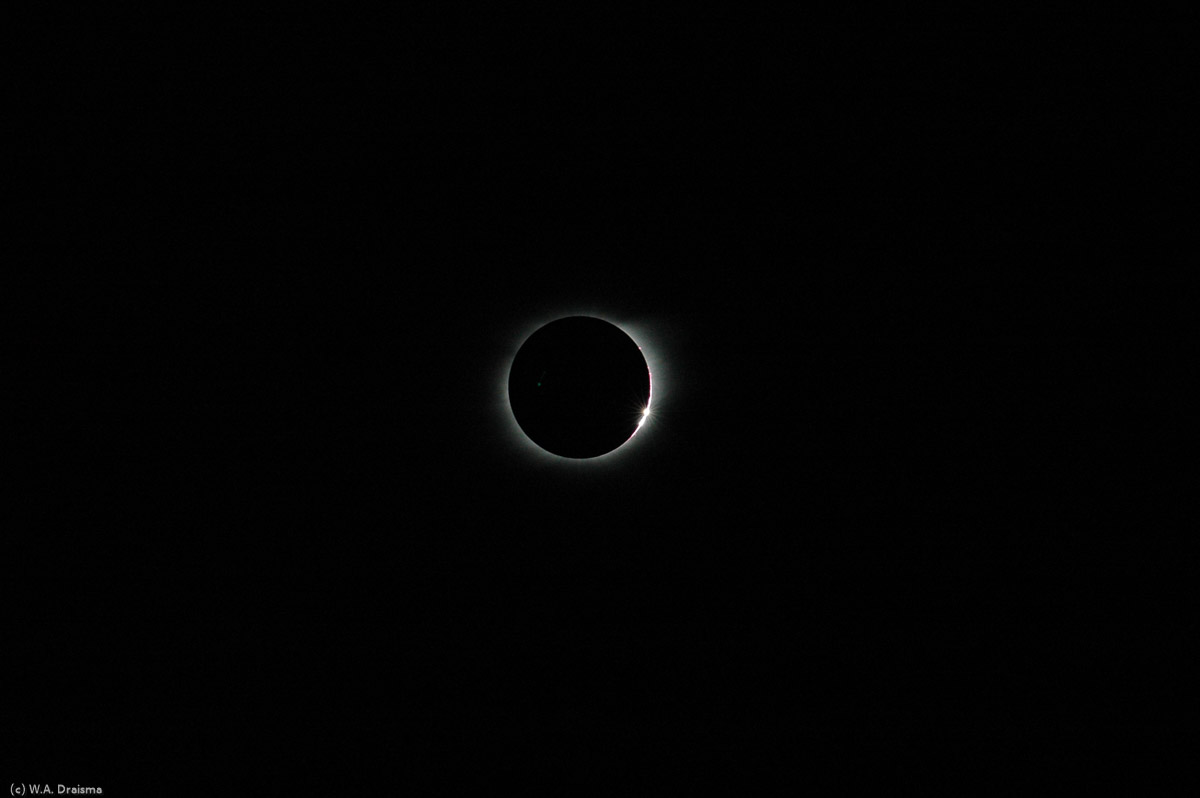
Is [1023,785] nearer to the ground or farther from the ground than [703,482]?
nearer to the ground

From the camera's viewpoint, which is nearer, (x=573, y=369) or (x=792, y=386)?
(x=573, y=369)

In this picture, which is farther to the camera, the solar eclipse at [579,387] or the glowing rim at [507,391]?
the glowing rim at [507,391]

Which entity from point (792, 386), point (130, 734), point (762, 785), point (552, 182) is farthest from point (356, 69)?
point (762, 785)

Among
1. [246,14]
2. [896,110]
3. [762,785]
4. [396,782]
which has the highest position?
[246,14]

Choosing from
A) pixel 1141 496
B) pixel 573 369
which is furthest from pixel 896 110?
pixel 1141 496

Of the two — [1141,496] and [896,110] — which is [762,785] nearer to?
[1141,496]

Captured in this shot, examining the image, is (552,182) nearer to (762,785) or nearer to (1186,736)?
(762,785)

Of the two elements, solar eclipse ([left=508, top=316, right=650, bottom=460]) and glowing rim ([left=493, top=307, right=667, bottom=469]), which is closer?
solar eclipse ([left=508, top=316, right=650, bottom=460])
